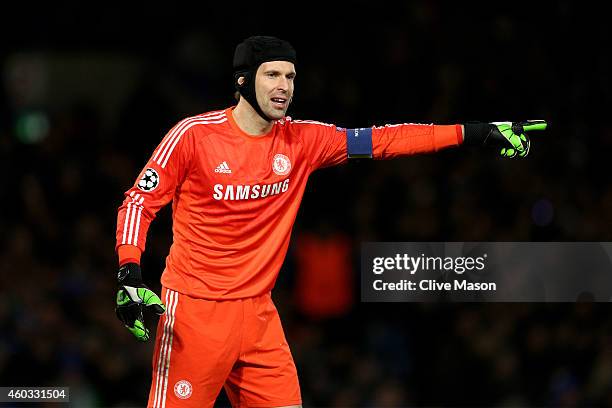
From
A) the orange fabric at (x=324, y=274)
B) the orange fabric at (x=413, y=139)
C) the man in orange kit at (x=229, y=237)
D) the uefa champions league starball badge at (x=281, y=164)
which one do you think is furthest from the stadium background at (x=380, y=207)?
the uefa champions league starball badge at (x=281, y=164)

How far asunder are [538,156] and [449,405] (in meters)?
2.14

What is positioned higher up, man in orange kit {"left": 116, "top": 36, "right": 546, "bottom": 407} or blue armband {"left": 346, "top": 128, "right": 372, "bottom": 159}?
blue armband {"left": 346, "top": 128, "right": 372, "bottom": 159}

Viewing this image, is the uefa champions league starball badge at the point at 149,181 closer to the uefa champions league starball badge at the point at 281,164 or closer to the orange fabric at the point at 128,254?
the orange fabric at the point at 128,254

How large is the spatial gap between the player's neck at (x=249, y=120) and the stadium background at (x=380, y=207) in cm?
336

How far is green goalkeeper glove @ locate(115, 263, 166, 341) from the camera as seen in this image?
453cm

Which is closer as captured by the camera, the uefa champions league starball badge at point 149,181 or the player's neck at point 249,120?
the uefa champions league starball badge at point 149,181

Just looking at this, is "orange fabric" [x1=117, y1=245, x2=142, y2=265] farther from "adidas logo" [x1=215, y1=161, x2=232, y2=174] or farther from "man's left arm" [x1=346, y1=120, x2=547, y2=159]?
"man's left arm" [x1=346, y1=120, x2=547, y2=159]

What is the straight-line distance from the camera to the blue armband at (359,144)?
5.19m

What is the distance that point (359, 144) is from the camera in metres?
5.19

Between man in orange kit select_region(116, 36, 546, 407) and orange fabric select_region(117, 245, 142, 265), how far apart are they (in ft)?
0.14

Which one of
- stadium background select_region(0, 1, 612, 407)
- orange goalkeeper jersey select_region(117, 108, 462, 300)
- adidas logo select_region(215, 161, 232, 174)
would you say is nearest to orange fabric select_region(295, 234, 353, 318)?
stadium background select_region(0, 1, 612, 407)

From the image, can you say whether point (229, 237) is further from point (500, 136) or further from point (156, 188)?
point (500, 136)

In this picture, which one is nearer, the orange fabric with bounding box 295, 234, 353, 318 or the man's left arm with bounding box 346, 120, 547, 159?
Answer: the man's left arm with bounding box 346, 120, 547, 159

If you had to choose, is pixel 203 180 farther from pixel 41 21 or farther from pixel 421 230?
pixel 41 21
